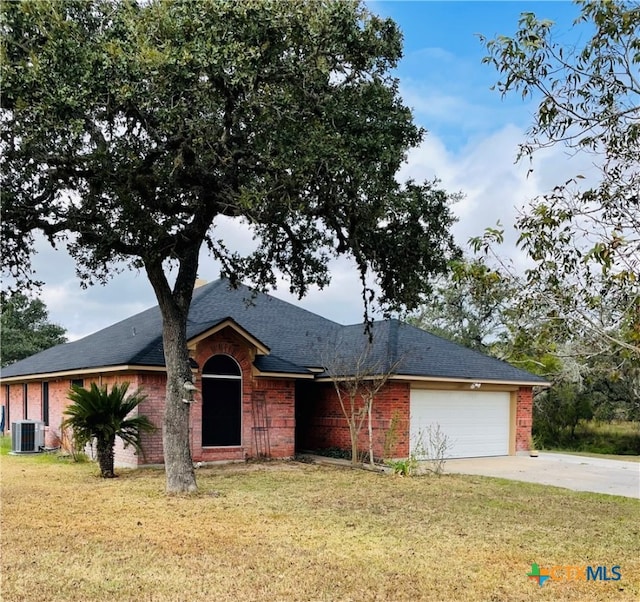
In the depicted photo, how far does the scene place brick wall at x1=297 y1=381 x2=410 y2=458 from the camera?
17734mm

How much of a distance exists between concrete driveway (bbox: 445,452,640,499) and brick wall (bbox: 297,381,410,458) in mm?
1617

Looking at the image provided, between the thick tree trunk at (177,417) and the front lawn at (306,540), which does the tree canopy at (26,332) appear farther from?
the thick tree trunk at (177,417)

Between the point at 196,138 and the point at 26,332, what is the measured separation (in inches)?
1560

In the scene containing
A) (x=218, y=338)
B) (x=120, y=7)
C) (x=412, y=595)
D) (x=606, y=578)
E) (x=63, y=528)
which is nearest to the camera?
(x=412, y=595)

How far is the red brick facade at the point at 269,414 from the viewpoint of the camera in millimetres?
16094

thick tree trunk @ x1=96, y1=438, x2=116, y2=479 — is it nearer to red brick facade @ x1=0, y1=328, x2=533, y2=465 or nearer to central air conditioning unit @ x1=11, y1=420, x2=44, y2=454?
red brick facade @ x1=0, y1=328, x2=533, y2=465

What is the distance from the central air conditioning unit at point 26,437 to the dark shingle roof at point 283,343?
179 centimetres

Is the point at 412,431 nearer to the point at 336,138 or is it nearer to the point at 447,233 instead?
the point at 447,233

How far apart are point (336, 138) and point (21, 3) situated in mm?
4866

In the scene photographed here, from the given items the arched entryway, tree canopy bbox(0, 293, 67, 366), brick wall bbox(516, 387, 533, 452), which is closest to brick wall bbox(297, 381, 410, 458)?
the arched entryway

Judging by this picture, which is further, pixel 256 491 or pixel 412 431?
pixel 412 431

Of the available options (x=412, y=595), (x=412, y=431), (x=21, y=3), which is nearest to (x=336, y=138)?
(x=21, y=3)

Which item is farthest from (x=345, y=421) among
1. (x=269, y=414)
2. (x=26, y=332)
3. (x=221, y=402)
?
(x=26, y=332)

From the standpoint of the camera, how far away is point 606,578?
669 centimetres
